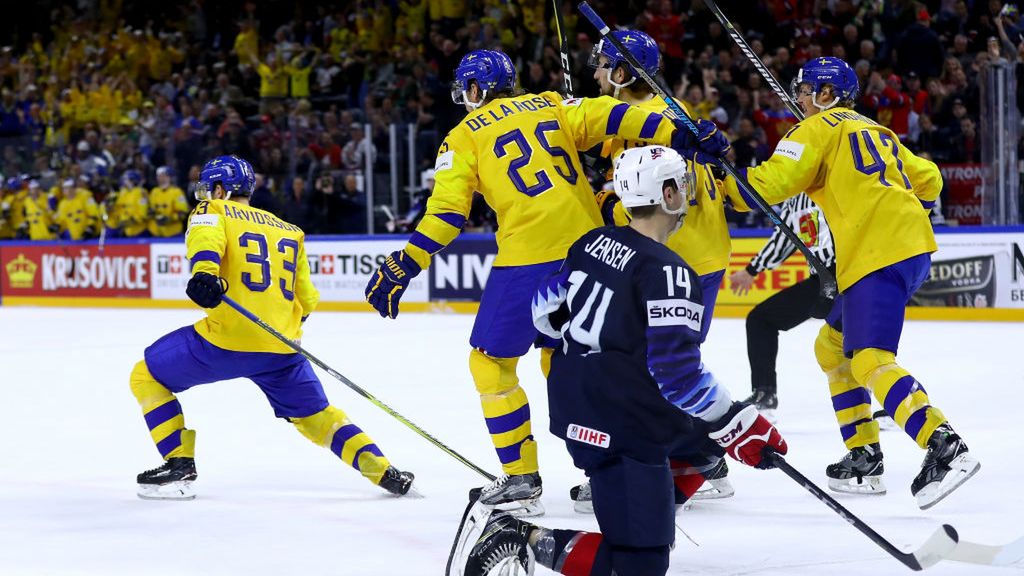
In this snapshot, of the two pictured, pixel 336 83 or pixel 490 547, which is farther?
pixel 336 83

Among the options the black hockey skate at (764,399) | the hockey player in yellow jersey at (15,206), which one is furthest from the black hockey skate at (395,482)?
the hockey player in yellow jersey at (15,206)

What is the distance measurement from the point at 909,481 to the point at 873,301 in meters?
0.90

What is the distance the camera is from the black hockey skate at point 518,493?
4.40 metres

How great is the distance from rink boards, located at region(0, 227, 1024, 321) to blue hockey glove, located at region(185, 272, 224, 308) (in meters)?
6.91

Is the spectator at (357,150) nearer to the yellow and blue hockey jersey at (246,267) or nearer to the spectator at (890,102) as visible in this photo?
the spectator at (890,102)

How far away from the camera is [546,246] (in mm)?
4508

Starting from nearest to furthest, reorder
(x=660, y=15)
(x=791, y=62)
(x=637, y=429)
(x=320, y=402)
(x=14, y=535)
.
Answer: (x=637, y=429) → (x=14, y=535) → (x=320, y=402) → (x=791, y=62) → (x=660, y=15)

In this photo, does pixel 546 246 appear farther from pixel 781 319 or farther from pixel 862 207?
pixel 781 319

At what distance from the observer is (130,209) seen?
1594 cm

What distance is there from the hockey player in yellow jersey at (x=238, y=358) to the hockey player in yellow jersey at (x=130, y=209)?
11.3 metres

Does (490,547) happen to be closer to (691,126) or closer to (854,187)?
(691,126)

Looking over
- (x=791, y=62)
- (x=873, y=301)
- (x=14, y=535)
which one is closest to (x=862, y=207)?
(x=873, y=301)

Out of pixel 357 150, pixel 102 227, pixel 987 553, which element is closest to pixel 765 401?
pixel 987 553

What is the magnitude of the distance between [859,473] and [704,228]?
1036 mm
